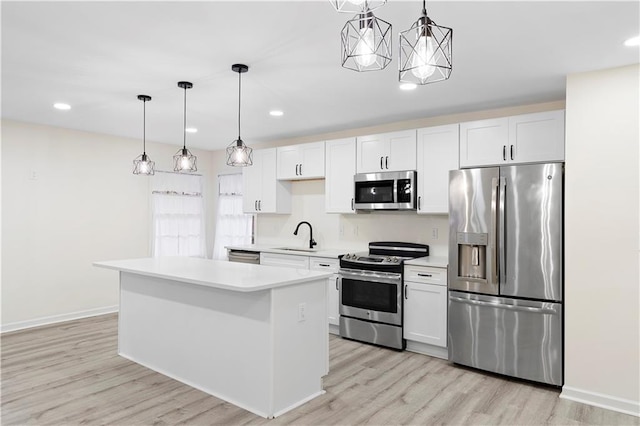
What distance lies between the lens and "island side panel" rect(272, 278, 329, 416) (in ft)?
9.43

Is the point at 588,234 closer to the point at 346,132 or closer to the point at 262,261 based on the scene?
the point at 346,132

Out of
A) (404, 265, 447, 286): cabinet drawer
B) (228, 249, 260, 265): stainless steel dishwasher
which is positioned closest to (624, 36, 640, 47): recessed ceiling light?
(404, 265, 447, 286): cabinet drawer

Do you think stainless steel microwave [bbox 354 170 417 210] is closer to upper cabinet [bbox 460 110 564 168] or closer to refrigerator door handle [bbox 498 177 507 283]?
upper cabinet [bbox 460 110 564 168]

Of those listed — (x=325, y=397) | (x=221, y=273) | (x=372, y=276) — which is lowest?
(x=325, y=397)

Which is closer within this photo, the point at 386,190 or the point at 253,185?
the point at 386,190

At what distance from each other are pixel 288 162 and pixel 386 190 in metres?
1.58

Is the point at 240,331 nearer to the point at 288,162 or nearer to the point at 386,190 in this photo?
the point at 386,190

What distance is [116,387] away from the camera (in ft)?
10.9

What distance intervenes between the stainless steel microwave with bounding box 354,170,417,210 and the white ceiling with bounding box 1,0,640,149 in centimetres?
68

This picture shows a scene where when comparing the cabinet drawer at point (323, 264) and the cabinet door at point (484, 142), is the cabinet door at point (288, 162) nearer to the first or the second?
the cabinet drawer at point (323, 264)

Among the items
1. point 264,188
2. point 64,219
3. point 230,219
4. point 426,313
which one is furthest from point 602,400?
point 64,219

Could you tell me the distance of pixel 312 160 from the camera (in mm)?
5355

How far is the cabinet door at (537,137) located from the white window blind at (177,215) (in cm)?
495

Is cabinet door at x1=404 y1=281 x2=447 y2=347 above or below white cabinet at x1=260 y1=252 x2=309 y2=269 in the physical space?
below
